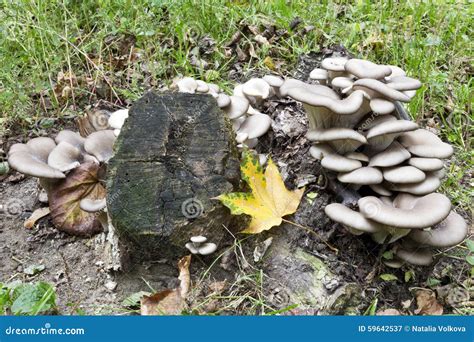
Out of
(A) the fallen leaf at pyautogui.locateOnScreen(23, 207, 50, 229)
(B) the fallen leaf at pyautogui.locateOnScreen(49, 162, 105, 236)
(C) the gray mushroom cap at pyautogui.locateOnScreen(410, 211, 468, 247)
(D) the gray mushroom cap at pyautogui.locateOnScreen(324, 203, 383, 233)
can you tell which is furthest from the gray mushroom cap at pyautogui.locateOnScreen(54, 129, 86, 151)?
(C) the gray mushroom cap at pyautogui.locateOnScreen(410, 211, 468, 247)

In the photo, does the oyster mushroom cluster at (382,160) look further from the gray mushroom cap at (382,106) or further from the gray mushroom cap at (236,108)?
the gray mushroom cap at (236,108)

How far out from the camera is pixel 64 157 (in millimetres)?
4113

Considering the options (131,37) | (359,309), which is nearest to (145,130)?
(359,309)

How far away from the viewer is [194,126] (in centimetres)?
379

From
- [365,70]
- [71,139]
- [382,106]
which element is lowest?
[71,139]

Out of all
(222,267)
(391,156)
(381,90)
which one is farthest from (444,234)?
(222,267)

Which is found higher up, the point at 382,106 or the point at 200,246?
the point at 382,106

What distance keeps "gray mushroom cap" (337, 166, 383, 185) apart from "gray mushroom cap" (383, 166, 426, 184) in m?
0.07

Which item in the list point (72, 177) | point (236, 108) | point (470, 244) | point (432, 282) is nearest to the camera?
point (432, 282)

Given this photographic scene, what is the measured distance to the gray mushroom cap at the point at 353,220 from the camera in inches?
A: 134

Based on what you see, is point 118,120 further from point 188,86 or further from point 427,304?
point 427,304

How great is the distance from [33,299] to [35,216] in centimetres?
120

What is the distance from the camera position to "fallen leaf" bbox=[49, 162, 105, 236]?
13.3 ft

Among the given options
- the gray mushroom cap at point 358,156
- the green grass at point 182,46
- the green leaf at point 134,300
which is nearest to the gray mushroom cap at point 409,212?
the gray mushroom cap at point 358,156
